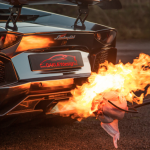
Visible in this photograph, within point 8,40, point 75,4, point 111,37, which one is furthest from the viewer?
point 111,37

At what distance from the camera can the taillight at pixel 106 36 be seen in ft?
11.5

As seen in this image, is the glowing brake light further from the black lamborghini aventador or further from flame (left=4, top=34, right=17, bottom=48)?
A: flame (left=4, top=34, right=17, bottom=48)

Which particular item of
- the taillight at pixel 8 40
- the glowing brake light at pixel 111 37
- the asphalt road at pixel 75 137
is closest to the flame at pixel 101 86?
the asphalt road at pixel 75 137

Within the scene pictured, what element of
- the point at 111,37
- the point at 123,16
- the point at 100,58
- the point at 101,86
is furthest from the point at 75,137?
the point at 123,16

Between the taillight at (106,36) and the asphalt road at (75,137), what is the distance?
121 centimetres

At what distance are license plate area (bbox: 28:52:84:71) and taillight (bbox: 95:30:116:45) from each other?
1.60ft

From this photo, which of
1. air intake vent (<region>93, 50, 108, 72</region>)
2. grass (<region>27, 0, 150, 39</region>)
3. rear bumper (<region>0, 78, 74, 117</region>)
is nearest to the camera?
rear bumper (<region>0, 78, 74, 117</region>)

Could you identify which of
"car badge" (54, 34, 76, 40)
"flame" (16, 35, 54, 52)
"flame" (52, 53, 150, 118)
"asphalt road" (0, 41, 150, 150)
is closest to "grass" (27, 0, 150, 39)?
"asphalt road" (0, 41, 150, 150)

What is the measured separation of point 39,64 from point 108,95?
0.80 metres

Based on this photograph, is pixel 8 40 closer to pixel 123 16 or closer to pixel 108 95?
pixel 108 95

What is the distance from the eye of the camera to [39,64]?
2.89 meters

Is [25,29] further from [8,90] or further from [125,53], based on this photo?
[125,53]

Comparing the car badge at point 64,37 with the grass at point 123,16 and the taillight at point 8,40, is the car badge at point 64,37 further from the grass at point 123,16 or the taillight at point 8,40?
the grass at point 123,16

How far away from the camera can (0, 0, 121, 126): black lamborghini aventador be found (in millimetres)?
2805
